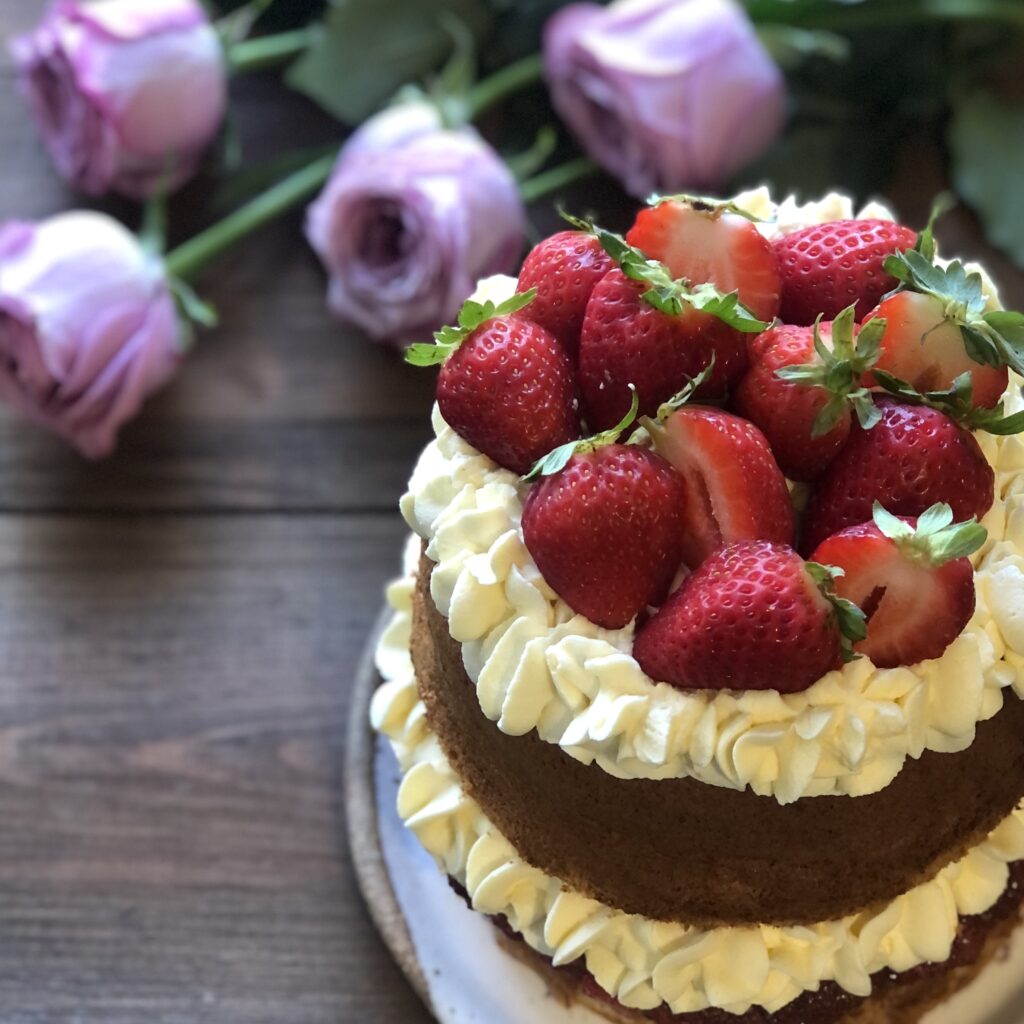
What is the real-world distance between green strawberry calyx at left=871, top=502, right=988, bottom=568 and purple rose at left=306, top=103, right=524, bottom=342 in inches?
30.6

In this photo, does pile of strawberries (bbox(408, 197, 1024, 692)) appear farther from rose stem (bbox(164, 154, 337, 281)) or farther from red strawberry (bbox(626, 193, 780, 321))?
rose stem (bbox(164, 154, 337, 281))

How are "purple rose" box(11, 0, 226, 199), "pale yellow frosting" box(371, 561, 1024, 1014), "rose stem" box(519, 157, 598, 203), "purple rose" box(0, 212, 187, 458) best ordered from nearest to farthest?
"pale yellow frosting" box(371, 561, 1024, 1014) → "purple rose" box(0, 212, 187, 458) → "purple rose" box(11, 0, 226, 199) → "rose stem" box(519, 157, 598, 203)

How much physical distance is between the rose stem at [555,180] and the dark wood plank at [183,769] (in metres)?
0.51

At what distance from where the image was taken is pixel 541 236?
1.76 meters

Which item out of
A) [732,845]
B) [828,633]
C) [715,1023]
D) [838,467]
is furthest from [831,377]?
[715,1023]

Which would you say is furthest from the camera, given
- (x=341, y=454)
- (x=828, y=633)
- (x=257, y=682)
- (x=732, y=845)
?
(x=341, y=454)

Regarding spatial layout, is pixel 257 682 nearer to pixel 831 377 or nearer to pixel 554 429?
pixel 554 429

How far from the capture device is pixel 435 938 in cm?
124

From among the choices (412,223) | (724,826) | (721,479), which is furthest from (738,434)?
(412,223)

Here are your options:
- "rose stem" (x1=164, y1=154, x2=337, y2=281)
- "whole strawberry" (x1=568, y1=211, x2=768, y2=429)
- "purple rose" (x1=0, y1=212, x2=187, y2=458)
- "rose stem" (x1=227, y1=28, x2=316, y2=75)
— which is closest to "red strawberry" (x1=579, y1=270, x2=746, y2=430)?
"whole strawberry" (x1=568, y1=211, x2=768, y2=429)

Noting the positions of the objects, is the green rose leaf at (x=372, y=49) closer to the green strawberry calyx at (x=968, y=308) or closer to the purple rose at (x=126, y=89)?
the purple rose at (x=126, y=89)

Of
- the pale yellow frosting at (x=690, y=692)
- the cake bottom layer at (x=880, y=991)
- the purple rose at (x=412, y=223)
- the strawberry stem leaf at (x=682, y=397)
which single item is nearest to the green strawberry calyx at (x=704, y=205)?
the strawberry stem leaf at (x=682, y=397)

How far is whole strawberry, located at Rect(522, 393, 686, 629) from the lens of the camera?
89 centimetres

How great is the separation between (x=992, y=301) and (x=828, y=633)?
35cm
